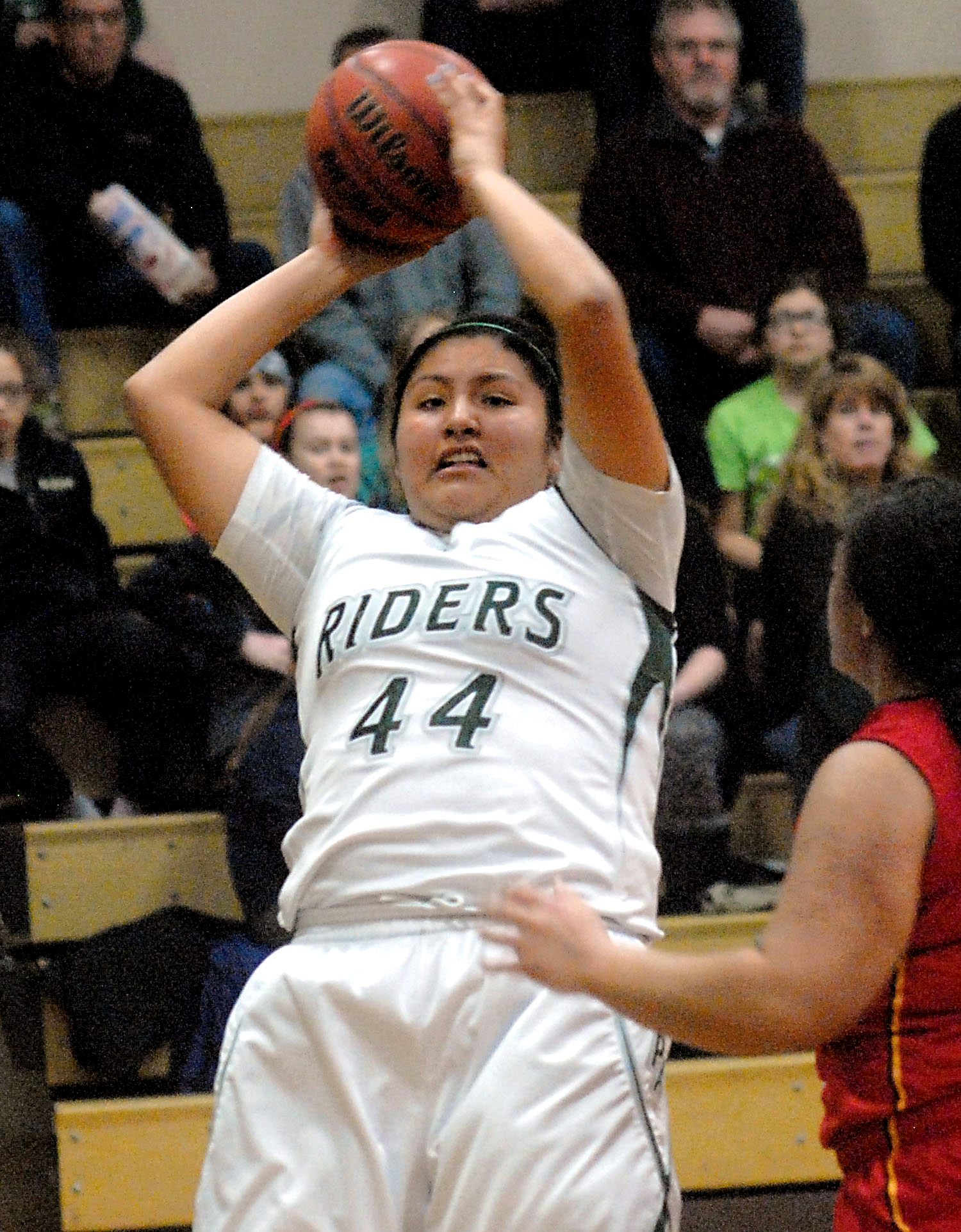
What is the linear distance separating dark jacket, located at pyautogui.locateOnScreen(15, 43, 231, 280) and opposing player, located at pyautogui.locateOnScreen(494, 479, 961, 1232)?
13.3 feet

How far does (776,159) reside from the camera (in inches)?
223

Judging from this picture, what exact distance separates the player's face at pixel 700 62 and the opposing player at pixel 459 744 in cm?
333

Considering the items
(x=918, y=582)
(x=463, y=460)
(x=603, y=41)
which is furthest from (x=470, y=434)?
Result: (x=603, y=41)

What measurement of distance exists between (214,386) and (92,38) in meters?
3.51

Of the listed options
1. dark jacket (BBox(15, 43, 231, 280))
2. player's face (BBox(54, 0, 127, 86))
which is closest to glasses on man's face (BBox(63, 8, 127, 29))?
player's face (BBox(54, 0, 127, 86))

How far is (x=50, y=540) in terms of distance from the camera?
452 cm

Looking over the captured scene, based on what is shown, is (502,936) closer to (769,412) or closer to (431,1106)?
(431,1106)

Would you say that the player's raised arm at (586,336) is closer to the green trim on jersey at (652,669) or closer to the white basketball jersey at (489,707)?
the white basketball jersey at (489,707)

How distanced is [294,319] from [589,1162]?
1.24m

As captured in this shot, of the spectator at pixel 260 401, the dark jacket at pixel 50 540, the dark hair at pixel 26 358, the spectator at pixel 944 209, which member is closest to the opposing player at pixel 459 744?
the dark jacket at pixel 50 540

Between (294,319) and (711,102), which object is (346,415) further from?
(711,102)

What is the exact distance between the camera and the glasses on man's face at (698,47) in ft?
18.3

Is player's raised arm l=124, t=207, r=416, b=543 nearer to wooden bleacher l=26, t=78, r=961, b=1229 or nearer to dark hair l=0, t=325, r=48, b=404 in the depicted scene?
wooden bleacher l=26, t=78, r=961, b=1229

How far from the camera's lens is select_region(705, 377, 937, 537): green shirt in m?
4.99
